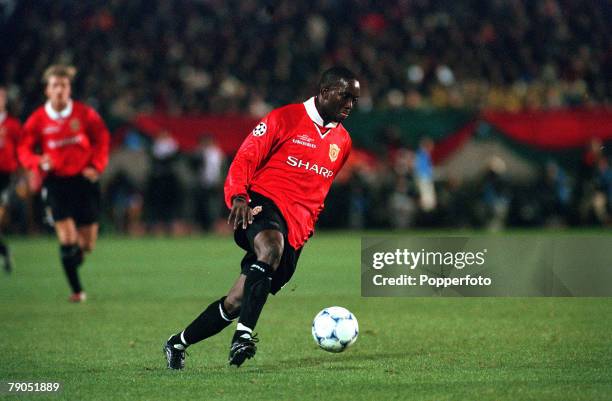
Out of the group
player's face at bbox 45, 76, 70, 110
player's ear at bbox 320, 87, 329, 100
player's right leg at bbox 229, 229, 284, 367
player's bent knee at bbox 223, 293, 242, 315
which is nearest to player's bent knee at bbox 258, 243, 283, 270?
Result: player's right leg at bbox 229, 229, 284, 367

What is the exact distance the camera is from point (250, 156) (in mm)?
7477

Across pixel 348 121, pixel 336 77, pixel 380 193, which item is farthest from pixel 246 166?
pixel 380 193

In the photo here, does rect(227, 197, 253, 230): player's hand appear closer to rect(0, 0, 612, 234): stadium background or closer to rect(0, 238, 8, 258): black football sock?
rect(0, 238, 8, 258): black football sock

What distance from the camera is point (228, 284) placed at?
1464 cm

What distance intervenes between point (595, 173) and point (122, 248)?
10.7 metres

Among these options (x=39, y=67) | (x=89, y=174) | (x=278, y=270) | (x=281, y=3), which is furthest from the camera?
(x=281, y=3)

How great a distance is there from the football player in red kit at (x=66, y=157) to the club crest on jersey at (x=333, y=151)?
5198mm

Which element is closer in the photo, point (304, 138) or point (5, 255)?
point (304, 138)

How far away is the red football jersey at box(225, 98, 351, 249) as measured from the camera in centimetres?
766

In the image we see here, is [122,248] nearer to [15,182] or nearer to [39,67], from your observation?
[15,182]

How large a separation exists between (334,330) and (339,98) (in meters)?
1.75

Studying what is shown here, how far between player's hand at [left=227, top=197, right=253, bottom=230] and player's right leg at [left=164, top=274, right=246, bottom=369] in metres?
0.46

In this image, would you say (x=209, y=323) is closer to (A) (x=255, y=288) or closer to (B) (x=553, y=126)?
(A) (x=255, y=288)

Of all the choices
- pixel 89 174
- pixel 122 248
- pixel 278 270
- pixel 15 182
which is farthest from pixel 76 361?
pixel 15 182
